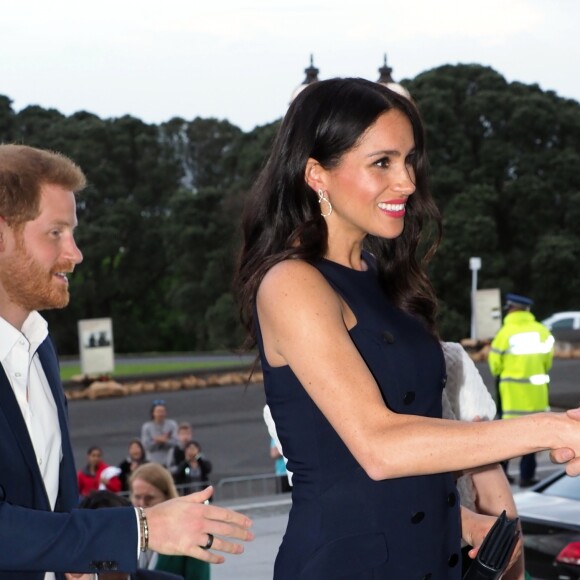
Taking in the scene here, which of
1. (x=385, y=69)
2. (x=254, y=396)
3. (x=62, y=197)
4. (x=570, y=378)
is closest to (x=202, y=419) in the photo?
(x=254, y=396)

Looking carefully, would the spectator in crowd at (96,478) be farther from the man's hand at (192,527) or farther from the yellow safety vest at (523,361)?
the man's hand at (192,527)

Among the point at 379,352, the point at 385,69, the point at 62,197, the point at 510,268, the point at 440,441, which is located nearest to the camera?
the point at 440,441

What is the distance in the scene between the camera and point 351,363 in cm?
227

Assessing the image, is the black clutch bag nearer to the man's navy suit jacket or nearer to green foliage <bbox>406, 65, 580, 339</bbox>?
the man's navy suit jacket

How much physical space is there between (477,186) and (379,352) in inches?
1534

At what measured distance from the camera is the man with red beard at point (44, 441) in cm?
228

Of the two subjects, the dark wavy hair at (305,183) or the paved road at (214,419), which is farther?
the paved road at (214,419)

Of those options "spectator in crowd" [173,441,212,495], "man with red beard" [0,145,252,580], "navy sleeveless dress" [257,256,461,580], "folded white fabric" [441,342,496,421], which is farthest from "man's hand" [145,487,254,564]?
"spectator in crowd" [173,441,212,495]

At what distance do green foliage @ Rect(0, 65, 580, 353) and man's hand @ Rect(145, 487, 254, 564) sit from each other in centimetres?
3483

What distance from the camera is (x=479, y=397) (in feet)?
12.1

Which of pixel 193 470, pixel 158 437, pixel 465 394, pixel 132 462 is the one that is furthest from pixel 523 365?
pixel 465 394

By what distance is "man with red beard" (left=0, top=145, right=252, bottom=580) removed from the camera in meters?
2.28

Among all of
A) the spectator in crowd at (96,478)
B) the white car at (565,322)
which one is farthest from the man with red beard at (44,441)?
the white car at (565,322)

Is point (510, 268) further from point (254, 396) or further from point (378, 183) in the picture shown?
point (378, 183)
